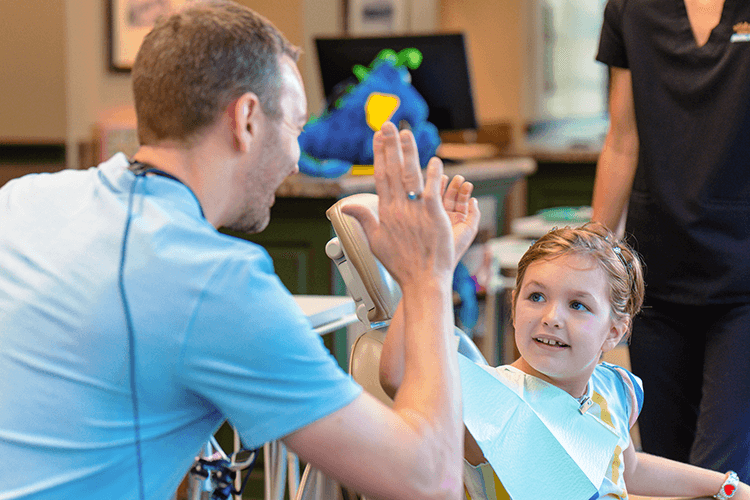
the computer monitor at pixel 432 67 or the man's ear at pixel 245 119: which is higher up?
the computer monitor at pixel 432 67

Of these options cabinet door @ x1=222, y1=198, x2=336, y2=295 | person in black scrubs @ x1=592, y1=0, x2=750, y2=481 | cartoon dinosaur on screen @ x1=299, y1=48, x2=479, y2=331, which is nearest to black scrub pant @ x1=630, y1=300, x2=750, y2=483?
person in black scrubs @ x1=592, y1=0, x2=750, y2=481

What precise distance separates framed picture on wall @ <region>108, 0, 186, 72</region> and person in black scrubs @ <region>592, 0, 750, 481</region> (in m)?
3.11

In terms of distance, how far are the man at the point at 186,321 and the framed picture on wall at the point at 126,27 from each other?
3478 millimetres

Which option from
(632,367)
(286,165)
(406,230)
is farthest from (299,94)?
(632,367)

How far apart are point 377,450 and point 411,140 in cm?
35

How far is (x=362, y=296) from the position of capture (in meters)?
1.20

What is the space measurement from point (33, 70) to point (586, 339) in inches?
140

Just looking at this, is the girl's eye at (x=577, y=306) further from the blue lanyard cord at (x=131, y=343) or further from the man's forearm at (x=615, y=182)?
the blue lanyard cord at (x=131, y=343)

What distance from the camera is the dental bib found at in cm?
117

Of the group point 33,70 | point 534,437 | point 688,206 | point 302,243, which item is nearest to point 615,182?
point 688,206

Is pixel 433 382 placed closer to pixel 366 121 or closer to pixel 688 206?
pixel 688 206

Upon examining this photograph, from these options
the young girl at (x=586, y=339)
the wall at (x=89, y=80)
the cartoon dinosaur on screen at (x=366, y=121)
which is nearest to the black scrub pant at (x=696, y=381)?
the young girl at (x=586, y=339)

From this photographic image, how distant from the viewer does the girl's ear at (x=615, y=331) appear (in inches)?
51.3

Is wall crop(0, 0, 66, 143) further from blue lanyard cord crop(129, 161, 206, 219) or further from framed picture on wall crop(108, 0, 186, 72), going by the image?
blue lanyard cord crop(129, 161, 206, 219)
